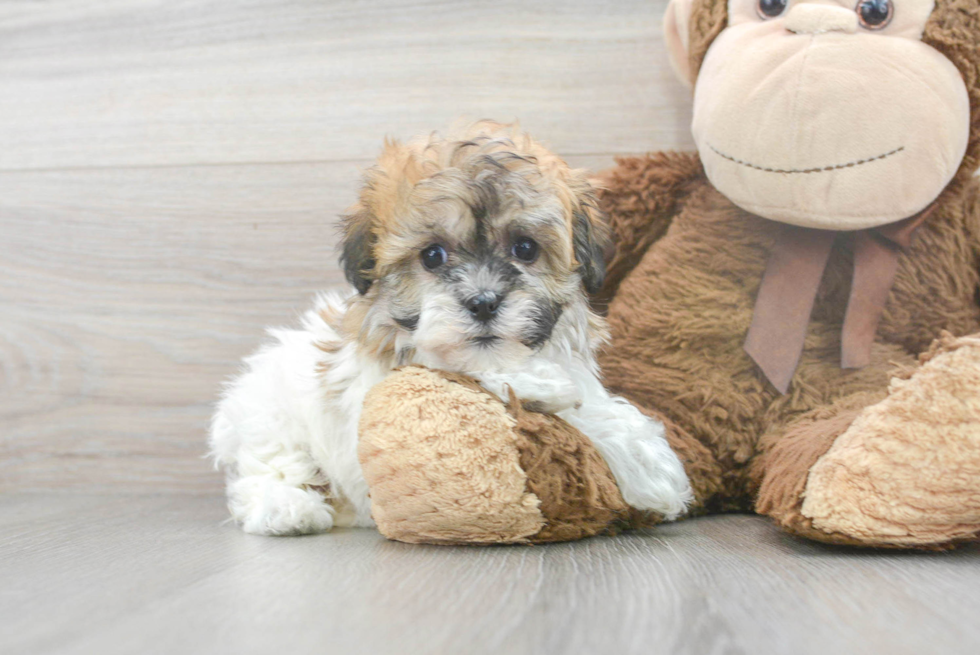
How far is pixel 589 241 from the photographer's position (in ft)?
4.37

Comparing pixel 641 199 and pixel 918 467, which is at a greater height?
pixel 641 199

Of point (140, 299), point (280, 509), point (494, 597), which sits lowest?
point (280, 509)

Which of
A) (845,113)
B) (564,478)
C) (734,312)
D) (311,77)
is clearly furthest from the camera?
(311,77)

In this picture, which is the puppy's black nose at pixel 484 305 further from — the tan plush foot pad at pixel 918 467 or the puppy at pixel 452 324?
the tan plush foot pad at pixel 918 467

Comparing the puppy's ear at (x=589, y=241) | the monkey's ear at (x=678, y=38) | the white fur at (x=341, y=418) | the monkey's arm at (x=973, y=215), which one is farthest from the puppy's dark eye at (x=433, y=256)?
the monkey's arm at (x=973, y=215)

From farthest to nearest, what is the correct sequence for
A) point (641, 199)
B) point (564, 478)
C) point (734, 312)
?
1. point (641, 199)
2. point (734, 312)
3. point (564, 478)

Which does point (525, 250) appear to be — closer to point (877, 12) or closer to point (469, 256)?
point (469, 256)

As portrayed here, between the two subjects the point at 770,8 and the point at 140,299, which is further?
the point at 140,299

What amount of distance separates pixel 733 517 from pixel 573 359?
1.37 ft

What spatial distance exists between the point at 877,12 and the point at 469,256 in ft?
2.54

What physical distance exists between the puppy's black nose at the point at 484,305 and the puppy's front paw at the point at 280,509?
50cm

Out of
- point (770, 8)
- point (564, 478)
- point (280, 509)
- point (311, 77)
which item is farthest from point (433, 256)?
point (311, 77)

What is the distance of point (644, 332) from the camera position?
153 centimetres

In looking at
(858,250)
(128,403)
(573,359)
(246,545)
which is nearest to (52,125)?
(128,403)
